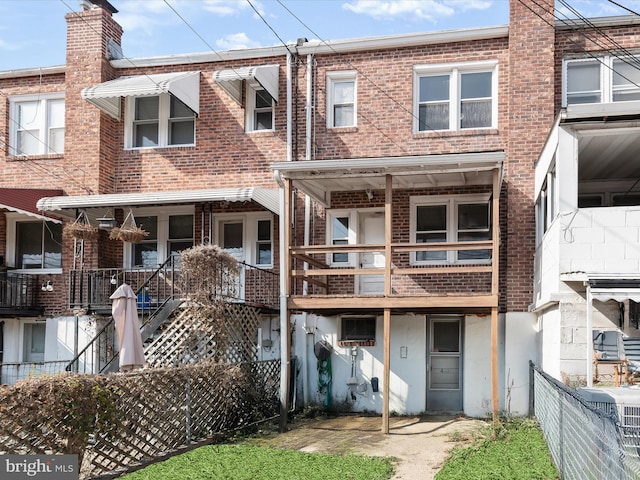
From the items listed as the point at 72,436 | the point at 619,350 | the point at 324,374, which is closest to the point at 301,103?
the point at 324,374

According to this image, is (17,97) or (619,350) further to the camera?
(17,97)

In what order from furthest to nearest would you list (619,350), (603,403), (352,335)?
1. (352,335)
2. (619,350)
3. (603,403)

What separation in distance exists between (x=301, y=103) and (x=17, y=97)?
7.52 metres

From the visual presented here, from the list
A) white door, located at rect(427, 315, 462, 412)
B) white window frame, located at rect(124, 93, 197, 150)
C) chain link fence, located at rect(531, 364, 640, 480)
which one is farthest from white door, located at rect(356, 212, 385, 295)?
chain link fence, located at rect(531, 364, 640, 480)

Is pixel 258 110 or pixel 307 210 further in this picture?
pixel 258 110

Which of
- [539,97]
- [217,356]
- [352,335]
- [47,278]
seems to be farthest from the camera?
[47,278]

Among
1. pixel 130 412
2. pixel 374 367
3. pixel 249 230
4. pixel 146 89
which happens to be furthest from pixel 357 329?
pixel 130 412

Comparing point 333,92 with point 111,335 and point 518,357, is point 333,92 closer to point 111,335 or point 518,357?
point 518,357

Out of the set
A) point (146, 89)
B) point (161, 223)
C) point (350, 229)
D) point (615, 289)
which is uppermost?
point (146, 89)

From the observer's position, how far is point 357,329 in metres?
16.8

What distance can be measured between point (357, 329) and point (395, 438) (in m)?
3.96

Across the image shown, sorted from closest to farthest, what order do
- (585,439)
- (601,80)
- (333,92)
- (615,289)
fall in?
(585,439) → (615,289) → (601,80) → (333,92)

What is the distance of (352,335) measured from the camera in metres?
16.8

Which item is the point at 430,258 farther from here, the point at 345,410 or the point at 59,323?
the point at 59,323
